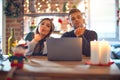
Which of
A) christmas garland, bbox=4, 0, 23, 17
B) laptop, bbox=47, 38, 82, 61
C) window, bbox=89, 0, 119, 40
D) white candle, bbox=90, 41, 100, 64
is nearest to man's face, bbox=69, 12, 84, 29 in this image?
laptop, bbox=47, 38, 82, 61

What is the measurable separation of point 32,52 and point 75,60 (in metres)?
0.57

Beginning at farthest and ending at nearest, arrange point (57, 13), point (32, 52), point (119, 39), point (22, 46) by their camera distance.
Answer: point (119, 39) < point (57, 13) < point (32, 52) < point (22, 46)

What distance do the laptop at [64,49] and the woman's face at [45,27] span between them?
43cm

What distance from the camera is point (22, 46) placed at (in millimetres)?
1675

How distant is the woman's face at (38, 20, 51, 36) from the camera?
93.7 inches

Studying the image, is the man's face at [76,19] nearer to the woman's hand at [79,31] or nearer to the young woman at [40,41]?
the woman's hand at [79,31]

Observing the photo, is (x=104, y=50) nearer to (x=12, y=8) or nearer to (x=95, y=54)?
(x=95, y=54)

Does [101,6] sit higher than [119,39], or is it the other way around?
[101,6]

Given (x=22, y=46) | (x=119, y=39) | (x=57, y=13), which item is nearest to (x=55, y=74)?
(x=22, y=46)

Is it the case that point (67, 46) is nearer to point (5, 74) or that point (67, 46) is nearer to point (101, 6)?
point (5, 74)

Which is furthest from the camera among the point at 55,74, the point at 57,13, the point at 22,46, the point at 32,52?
the point at 57,13

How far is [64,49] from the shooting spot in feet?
6.34

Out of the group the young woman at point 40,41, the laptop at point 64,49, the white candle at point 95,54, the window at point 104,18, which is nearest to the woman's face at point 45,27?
the young woman at point 40,41

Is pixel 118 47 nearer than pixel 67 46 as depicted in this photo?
No
